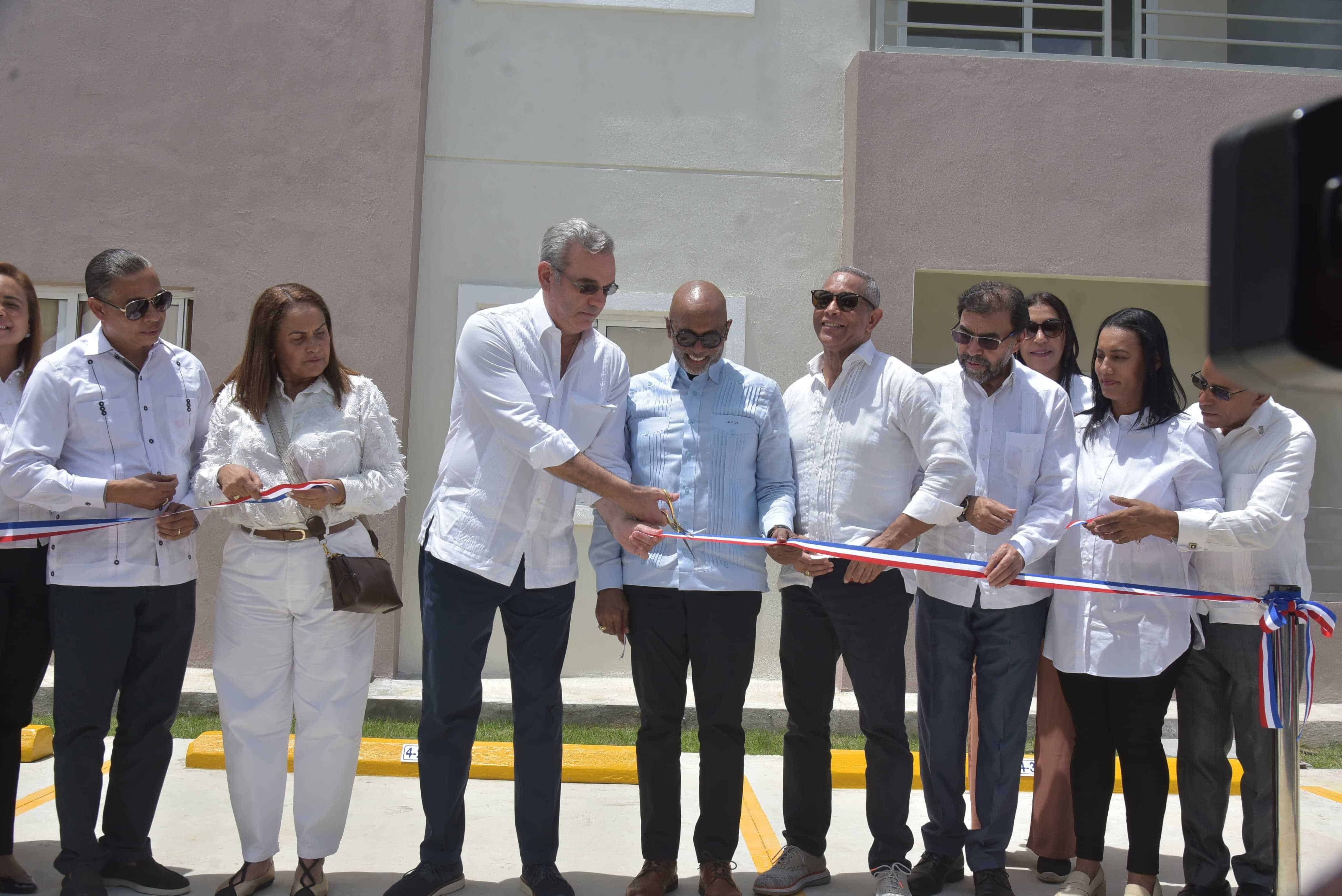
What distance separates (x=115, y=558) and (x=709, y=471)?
7.11ft

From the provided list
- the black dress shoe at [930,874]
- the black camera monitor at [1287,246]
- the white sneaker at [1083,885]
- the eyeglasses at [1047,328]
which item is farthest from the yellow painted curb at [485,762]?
the black camera monitor at [1287,246]

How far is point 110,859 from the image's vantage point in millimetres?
4145

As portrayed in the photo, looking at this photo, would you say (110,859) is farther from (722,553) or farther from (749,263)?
(749,263)

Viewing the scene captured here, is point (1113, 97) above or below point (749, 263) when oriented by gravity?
above

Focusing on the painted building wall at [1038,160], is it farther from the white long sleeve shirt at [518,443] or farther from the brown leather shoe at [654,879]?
the brown leather shoe at [654,879]

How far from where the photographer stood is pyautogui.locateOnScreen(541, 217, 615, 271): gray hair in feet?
13.4

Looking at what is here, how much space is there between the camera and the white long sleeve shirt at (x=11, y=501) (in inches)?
165

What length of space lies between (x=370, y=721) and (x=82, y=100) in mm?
4591

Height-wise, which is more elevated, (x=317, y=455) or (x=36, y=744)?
(x=317, y=455)

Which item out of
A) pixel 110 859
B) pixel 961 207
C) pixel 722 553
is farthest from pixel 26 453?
pixel 961 207

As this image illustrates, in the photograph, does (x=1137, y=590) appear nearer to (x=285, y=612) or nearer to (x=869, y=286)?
(x=869, y=286)

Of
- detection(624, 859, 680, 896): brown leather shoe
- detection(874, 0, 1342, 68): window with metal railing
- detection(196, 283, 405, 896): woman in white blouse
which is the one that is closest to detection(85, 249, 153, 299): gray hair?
detection(196, 283, 405, 896): woman in white blouse

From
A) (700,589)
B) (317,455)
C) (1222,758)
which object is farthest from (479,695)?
(1222,758)

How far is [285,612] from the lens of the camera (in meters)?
4.12
